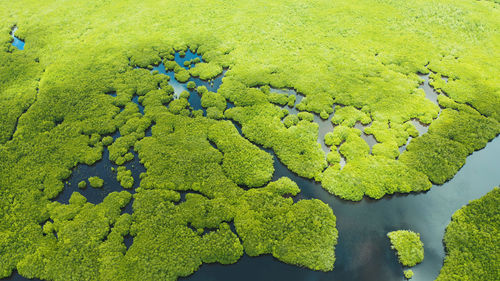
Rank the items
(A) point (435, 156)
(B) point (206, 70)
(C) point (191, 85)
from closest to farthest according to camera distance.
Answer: (A) point (435, 156)
(C) point (191, 85)
(B) point (206, 70)

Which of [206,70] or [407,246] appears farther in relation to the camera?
[206,70]

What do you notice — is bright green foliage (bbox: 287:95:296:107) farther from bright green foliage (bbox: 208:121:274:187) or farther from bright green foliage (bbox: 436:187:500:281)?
bright green foliage (bbox: 436:187:500:281)

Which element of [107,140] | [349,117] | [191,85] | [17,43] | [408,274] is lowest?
[408,274]

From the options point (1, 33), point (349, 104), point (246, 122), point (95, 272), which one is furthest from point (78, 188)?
point (1, 33)

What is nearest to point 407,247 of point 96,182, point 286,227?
point 286,227

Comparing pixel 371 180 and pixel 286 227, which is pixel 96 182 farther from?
pixel 371 180

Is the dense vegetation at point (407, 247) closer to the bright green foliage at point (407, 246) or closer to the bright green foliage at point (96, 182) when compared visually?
the bright green foliage at point (407, 246)
